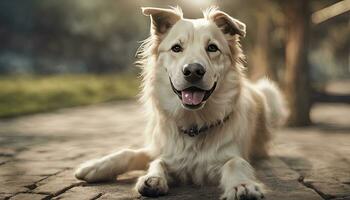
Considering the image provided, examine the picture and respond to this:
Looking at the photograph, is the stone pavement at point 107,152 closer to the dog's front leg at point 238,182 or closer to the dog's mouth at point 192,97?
the dog's front leg at point 238,182

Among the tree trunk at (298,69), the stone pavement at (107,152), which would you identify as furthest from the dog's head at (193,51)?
the tree trunk at (298,69)

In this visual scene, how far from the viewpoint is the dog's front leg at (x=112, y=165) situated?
14.4ft

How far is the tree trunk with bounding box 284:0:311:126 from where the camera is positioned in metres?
8.89

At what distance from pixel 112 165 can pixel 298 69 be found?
5282 mm

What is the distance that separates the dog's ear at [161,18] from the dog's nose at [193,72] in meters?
0.82

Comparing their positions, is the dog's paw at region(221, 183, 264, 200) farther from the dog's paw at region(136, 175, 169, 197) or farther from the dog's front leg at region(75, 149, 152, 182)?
the dog's front leg at region(75, 149, 152, 182)

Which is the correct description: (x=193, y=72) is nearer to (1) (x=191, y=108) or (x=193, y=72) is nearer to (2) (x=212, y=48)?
(1) (x=191, y=108)

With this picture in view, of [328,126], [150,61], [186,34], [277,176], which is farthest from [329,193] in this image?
[328,126]

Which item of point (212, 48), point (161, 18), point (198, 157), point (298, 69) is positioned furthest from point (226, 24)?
point (298, 69)

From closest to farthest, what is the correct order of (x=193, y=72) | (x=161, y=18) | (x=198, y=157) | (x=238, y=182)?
(x=238, y=182) → (x=193, y=72) → (x=198, y=157) → (x=161, y=18)

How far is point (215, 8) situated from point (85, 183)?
1.98m

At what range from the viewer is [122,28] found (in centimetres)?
3478

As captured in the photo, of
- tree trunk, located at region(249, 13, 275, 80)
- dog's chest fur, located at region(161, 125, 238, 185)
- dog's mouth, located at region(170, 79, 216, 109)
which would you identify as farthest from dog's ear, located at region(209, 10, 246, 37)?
tree trunk, located at region(249, 13, 275, 80)

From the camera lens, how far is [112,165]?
4484mm
